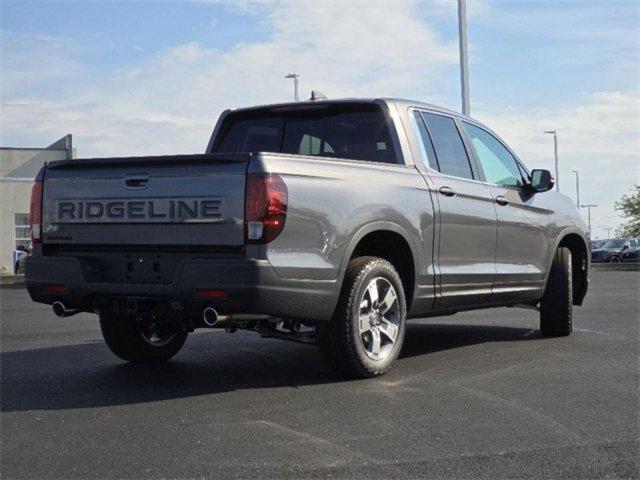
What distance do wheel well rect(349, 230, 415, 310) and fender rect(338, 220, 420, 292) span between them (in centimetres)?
3

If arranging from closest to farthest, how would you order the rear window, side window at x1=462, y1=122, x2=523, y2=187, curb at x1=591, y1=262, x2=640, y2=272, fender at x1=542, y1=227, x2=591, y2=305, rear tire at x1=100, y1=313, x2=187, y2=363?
1. rear tire at x1=100, y1=313, x2=187, y2=363
2. the rear window
3. side window at x1=462, y1=122, x2=523, y2=187
4. fender at x1=542, y1=227, x2=591, y2=305
5. curb at x1=591, y1=262, x2=640, y2=272

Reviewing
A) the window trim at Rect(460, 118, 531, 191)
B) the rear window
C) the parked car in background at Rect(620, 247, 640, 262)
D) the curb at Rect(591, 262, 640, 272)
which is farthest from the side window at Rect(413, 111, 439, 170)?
the parked car in background at Rect(620, 247, 640, 262)

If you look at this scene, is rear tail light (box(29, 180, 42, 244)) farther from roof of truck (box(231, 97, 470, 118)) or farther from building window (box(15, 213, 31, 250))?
building window (box(15, 213, 31, 250))

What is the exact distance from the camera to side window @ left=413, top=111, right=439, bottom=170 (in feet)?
23.4

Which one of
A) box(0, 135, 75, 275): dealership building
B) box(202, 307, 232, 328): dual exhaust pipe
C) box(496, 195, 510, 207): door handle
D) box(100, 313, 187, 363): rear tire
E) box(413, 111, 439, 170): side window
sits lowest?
box(100, 313, 187, 363): rear tire

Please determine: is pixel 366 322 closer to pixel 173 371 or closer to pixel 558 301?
pixel 173 371

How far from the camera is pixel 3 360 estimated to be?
7473 mm

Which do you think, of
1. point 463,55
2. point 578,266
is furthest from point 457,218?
point 463,55

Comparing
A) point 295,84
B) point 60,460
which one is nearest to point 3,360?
point 60,460

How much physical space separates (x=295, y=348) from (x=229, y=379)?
68.4 inches

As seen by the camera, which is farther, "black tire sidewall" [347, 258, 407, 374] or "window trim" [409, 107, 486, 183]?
"window trim" [409, 107, 486, 183]

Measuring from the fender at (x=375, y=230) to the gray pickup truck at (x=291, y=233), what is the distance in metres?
0.01

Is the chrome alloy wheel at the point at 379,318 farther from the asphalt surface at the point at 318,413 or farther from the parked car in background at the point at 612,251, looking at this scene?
the parked car in background at the point at 612,251

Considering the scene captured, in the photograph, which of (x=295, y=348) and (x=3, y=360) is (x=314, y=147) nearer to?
(x=295, y=348)
